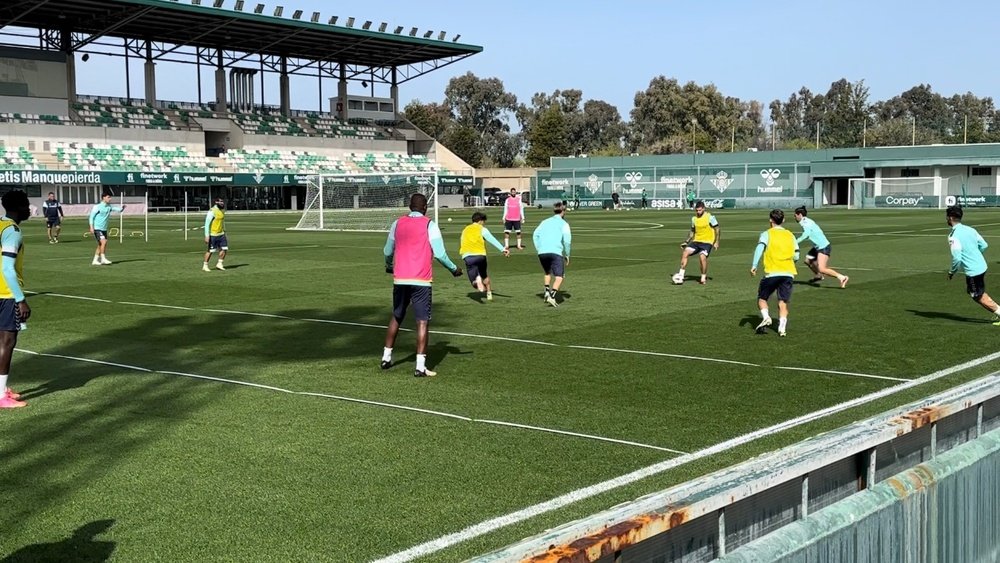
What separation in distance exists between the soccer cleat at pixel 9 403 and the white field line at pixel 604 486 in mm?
5762

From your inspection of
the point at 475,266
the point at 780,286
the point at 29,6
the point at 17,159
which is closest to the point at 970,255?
the point at 780,286

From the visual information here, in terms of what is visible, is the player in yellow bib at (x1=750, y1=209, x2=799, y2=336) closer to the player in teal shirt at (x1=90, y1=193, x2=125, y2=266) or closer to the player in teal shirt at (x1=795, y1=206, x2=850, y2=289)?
the player in teal shirt at (x1=795, y1=206, x2=850, y2=289)

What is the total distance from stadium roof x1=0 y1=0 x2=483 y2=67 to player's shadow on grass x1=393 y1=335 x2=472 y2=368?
211 feet

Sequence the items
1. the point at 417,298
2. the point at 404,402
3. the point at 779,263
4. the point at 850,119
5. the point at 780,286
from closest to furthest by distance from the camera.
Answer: the point at 404,402, the point at 417,298, the point at 779,263, the point at 780,286, the point at 850,119

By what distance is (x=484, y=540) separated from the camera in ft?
19.3

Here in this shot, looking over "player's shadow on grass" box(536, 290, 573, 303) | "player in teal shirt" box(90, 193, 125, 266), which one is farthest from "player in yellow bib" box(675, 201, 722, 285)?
"player in teal shirt" box(90, 193, 125, 266)

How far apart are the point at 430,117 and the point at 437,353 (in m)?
129

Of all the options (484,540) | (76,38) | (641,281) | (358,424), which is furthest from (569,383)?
(76,38)

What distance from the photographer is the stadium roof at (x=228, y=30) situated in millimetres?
72438

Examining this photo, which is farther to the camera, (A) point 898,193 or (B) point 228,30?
(B) point 228,30

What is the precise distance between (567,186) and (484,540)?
90489 millimetres

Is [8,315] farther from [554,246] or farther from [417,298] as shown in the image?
[554,246]

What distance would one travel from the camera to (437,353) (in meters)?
13.0

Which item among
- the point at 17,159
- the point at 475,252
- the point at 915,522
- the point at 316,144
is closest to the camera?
the point at 915,522
